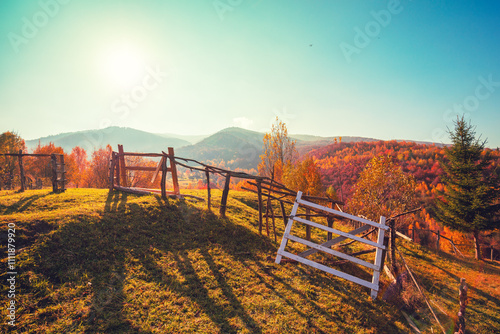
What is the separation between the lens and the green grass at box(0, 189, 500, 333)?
4.57 m

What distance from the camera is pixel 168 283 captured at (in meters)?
5.78

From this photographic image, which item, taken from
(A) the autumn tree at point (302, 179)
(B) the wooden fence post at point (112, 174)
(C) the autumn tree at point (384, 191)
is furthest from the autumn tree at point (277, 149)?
(B) the wooden fence post at point (112, 174)

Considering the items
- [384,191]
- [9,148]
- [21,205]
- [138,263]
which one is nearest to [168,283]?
[138,263]

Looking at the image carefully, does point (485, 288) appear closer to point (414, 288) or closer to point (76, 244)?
point (414, 288)

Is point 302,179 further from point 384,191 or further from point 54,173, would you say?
point 54,173

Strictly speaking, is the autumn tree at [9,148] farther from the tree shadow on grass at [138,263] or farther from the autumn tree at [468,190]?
the autumn tree at [468,190]

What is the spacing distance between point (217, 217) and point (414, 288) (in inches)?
323

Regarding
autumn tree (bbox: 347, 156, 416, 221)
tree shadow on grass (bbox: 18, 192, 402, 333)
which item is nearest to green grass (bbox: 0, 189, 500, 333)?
tree shadow on grass (bbox: 18, 192, 402, 333)

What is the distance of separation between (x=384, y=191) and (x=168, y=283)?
2055cm

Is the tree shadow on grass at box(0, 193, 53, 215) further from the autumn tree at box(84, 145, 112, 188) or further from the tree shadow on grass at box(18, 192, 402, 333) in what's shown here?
the autumn tree at box(84, 145, 112, 188)

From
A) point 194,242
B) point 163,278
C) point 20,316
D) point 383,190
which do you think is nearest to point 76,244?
point 20,316

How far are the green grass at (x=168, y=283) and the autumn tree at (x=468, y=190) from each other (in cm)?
1293

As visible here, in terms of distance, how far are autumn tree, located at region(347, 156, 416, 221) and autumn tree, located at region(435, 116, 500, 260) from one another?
16.6ft

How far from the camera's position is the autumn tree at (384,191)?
1759 centimetres
